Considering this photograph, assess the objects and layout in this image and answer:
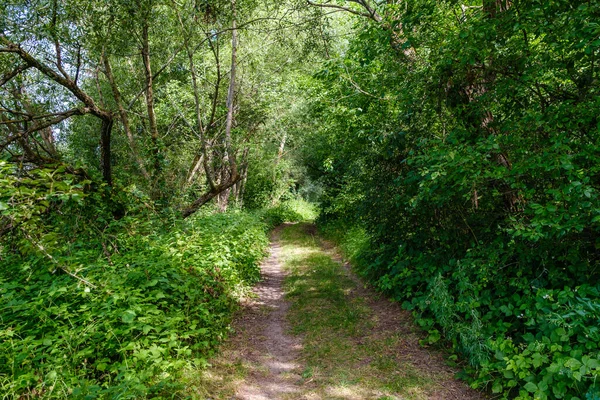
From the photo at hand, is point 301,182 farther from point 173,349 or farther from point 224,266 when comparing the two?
point 173,349

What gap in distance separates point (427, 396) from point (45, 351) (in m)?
3.99

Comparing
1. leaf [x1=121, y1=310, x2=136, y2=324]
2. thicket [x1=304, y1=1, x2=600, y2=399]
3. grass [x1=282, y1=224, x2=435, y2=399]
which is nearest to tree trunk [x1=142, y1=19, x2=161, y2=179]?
grass [x1=282, y1=224, x2=435, y2=399]

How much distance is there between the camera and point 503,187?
188 inches

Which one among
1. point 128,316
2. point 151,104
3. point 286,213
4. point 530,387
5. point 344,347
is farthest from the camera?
point 286,213

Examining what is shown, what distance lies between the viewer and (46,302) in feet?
14.2

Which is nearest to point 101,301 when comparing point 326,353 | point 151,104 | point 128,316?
point 128,316

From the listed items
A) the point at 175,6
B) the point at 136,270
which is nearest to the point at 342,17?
the point at 175,6

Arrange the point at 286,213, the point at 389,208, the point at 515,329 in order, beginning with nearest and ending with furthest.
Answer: the point at 515,329, the point at 389,208, the point at 286,213

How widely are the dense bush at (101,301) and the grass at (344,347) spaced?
1348mm

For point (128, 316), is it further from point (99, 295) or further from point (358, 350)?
point (358, 350)

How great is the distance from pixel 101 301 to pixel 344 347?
10.6 ft

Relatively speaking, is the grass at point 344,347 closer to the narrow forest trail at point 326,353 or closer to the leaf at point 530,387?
the narrow forest trail at point 326,353

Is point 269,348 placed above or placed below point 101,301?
below

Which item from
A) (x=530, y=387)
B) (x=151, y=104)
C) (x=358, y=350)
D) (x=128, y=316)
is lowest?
(x=358, y=350)
